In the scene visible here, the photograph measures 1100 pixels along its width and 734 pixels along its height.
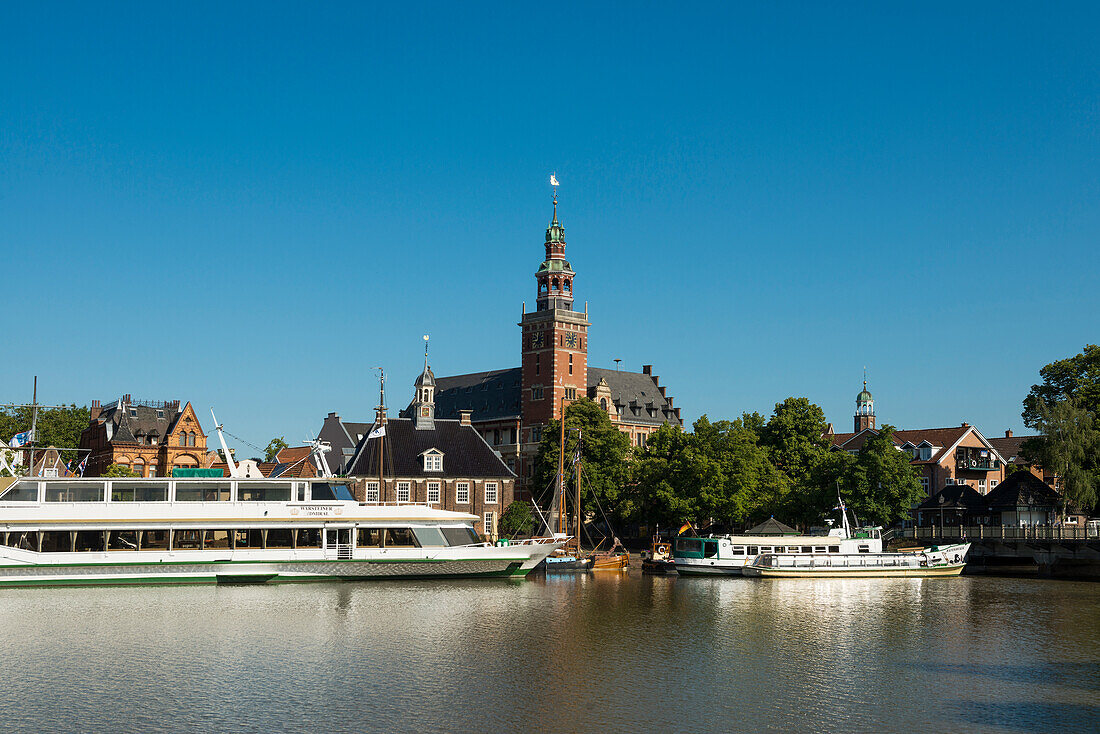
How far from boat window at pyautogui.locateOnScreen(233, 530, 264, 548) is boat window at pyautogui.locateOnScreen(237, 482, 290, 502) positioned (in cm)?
216

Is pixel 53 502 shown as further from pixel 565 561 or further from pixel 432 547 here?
pixel 565 561

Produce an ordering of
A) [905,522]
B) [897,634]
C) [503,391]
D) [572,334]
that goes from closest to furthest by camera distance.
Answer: [897,634] → [905,522] → [572,334] → [503,391]

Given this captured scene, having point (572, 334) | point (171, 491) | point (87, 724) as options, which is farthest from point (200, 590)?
point (572, 334)

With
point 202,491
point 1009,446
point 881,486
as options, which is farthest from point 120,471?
point 1009,446

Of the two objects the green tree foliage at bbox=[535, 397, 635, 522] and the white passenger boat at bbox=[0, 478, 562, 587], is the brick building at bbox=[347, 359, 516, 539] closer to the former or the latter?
the green tree foliage at bbox=[535, 397, 635, 522]

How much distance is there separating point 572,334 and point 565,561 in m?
60.0

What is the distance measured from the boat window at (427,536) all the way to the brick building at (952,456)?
189 feet

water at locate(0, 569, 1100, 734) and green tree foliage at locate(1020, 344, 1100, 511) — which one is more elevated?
green tree foliage at locate(1020, 344, 1100, 511)

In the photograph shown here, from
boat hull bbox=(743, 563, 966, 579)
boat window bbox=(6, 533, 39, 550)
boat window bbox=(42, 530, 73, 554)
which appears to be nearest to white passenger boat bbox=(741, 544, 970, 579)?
boat hull bbox=(743, 563, 966, 579)

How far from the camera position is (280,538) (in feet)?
207

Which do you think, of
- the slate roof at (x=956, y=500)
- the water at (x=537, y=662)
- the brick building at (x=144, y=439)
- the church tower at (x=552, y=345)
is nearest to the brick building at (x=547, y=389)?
the church tower at (x=552, y=345)

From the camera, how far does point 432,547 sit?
64.4m

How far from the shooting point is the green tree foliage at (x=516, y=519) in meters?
91.6

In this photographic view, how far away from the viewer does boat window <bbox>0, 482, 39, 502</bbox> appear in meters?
60.2
